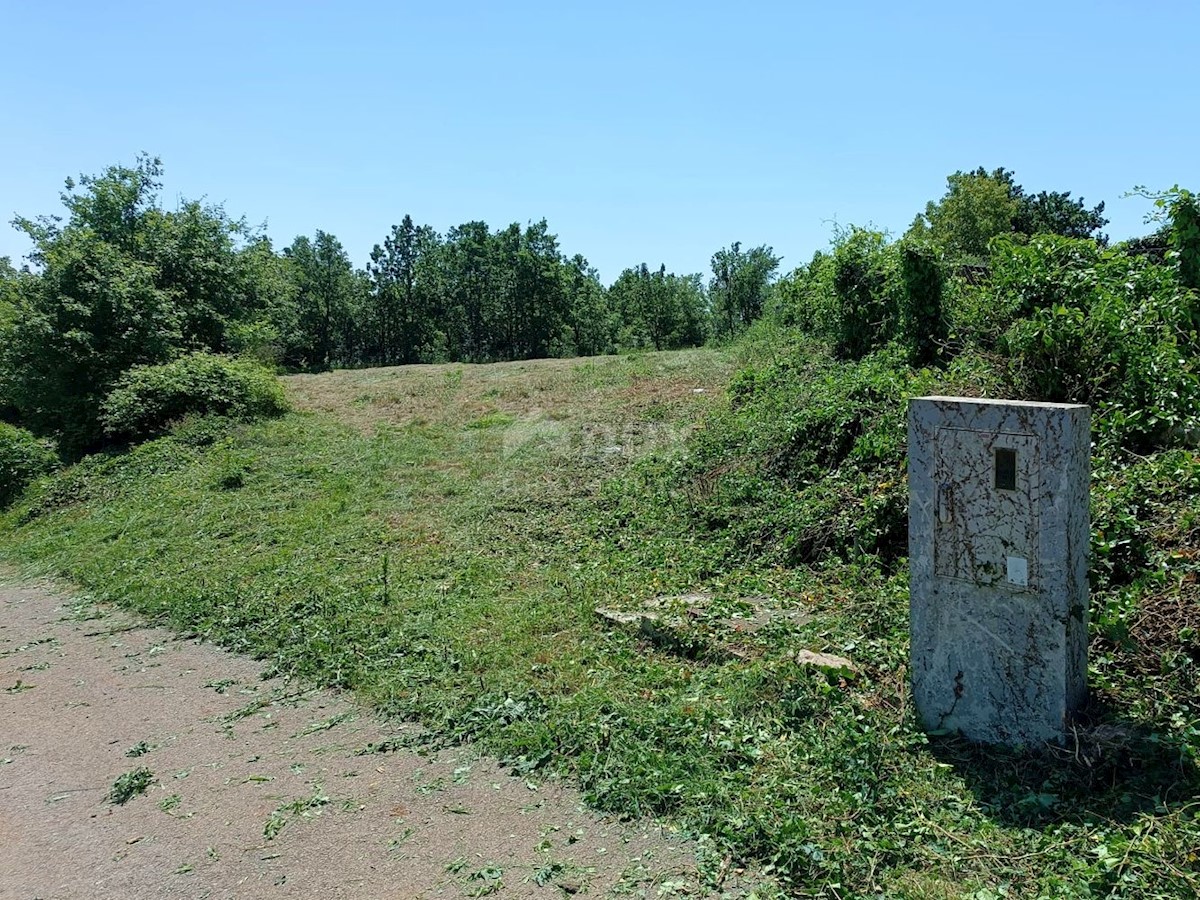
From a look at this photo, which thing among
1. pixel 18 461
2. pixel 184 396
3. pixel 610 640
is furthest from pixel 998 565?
pixel 18 461

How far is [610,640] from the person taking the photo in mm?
5305

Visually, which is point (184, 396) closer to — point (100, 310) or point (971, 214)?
point (100, 310)

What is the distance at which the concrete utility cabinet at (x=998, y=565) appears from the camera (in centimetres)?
332

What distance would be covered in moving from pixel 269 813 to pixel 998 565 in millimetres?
3565

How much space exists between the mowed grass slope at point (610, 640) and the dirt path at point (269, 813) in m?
0.25

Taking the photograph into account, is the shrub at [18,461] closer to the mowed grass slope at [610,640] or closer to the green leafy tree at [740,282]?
A: the mowed grass slope at [610,640]

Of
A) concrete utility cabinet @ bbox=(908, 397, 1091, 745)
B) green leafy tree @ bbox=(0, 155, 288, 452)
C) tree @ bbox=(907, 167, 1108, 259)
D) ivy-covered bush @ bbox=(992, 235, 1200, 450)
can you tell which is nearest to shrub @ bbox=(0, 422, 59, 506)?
green leafy tree @ bbox=(0, 155, 288, 452)

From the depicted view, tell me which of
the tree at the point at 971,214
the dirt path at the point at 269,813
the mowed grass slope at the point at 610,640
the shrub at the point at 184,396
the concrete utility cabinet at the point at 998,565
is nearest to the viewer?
the mowed grass slope at the point at 610,640

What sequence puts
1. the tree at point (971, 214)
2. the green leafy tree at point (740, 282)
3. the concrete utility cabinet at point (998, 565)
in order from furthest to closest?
1. the green leafy tree at point (740, 282)
2. the tree at point (971, 214)
3. the concrete utility cabinet at point (998, 565)

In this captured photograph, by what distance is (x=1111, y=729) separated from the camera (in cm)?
334

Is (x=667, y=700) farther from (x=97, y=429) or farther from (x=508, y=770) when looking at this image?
(x=97, y=429)

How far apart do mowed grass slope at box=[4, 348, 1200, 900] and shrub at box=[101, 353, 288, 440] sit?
2455 mm

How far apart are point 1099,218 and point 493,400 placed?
138ft

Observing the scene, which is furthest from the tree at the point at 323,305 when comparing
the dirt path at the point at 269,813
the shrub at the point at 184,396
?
the dirt path at the point at 269,813
